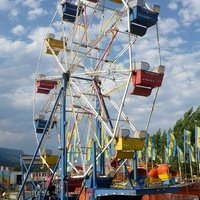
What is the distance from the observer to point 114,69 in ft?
82.2

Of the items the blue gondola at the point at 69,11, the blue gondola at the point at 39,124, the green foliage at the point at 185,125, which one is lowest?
the blue gondola at the point at 39,124

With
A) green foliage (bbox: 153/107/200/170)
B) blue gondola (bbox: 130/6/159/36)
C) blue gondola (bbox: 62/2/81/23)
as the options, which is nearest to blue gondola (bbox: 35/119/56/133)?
blue gondola (bbox: 62/2/81/23)

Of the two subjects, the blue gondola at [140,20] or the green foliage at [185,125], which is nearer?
the blue gondola at [140,20]

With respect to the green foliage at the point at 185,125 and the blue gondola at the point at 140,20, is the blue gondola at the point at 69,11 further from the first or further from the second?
the green foliage at the point at 185,125

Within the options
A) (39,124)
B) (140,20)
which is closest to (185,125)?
(39,124)

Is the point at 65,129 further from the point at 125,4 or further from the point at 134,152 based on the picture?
the point at 125,4

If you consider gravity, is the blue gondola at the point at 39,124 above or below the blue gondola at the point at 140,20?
below

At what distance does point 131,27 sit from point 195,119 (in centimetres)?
3675

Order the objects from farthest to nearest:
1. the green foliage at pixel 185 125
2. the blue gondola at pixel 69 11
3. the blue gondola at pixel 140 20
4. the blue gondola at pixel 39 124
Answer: the green foliage at pixel 185 125, the blue gondola at pixel 39 124, the blue gondola at pixel 69 11, the blue gondola at pixel 140 20

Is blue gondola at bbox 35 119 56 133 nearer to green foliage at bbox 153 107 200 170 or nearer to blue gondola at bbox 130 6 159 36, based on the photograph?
blue gondola at bbox 130 6 159 36

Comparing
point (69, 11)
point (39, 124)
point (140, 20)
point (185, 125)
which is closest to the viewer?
point (140, 20)

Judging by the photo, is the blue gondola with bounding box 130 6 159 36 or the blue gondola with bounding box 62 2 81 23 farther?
the blue gondola with bounding box 62 2 81 23

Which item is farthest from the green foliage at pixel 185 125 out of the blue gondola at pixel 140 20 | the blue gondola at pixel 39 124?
the blue gondola at pixel 140 20

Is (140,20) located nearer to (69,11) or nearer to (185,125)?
(69,11)
